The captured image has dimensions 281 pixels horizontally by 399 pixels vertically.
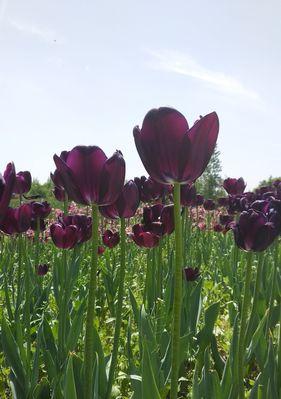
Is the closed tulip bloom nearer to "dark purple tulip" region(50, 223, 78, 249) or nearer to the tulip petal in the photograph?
"dark purple tulip" region(50, 223, 78, 249)

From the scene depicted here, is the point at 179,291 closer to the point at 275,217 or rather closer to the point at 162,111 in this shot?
the point at 162,111

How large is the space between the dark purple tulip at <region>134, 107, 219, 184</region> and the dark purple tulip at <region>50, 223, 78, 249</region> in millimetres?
1267

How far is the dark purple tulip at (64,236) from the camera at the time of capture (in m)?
2.21

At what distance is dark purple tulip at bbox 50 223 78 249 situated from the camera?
221 centimetres

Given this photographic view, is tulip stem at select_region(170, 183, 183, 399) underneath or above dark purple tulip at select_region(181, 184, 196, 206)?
underneath

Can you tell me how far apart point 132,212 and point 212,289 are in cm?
255

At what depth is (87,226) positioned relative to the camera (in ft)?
7.73

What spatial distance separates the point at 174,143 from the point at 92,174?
0.24 metres

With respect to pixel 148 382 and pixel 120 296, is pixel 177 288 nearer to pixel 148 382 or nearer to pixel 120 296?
pixel 148 382

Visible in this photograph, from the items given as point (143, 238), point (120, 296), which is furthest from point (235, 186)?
point (120, 296)

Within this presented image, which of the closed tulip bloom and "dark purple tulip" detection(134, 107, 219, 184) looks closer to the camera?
"dark purple tulip" detection(134, 107, 219, 184)

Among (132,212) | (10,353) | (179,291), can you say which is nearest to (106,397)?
(10,353)

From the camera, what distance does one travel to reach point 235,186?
167 inches

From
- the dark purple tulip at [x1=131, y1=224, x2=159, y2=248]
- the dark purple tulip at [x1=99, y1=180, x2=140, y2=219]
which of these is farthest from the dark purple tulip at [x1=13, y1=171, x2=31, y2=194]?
the dark purple tulip at [x1=99, y1=180, x2=140, y2=219]
